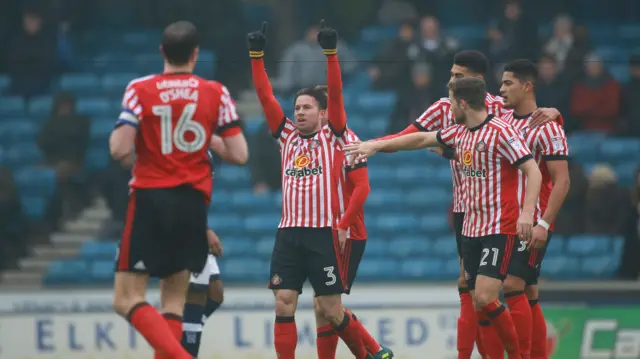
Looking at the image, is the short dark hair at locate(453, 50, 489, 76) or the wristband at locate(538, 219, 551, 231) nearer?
the wristband at locate(538, 219, 551, 231)

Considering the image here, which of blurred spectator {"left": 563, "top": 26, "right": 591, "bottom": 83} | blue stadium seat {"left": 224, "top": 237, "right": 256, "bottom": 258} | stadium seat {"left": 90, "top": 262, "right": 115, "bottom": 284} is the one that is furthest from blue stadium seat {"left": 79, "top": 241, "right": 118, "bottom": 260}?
blurred spectator {"left": 563, "top": 26, "right": 591, "bottom": 83}

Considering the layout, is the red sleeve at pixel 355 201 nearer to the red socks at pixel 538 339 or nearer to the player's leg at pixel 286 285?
the player's leg at pixel 286 285

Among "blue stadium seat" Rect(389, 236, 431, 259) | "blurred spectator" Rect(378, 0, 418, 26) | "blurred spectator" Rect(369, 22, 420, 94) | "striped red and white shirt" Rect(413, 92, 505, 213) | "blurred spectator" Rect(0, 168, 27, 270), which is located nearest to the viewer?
"striped red and white shirt" Rect(413, 92, 505, 213)

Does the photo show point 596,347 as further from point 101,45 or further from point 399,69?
point 101,45

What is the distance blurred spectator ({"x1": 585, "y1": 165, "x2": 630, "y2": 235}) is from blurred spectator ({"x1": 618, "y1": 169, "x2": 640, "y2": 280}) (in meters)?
0.11

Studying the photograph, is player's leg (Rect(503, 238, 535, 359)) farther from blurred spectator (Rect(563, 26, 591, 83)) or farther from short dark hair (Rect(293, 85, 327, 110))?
blurred spectator (Rect(563, 26, 591, 83))

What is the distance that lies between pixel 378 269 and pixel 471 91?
13.8ft

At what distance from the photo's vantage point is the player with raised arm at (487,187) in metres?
6.77

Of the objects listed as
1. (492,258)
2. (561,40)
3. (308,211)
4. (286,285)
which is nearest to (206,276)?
(286,285)

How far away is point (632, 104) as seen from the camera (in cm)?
1169

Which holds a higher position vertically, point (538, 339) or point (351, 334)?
point (351, 334)

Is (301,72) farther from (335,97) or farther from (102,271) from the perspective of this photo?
(335,97)

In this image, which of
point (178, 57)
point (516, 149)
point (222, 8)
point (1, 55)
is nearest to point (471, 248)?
point (516, 149)

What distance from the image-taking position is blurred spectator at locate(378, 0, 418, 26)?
13836mm
